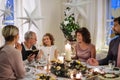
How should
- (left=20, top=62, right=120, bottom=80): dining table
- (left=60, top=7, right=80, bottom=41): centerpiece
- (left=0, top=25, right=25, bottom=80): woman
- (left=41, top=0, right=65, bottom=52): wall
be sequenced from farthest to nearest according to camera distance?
(left=41, top=0, right=65, bottom=52): wall < (left=60, top=7, right=80, bottom=41): centerpiece < (left=0, top=25, right=25, bottom=80): woman < (left=20, top=62, right=120, bottom=80): dining table

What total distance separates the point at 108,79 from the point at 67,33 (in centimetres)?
273

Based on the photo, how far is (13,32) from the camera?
→ 2309 mm

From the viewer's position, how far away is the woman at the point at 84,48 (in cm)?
335

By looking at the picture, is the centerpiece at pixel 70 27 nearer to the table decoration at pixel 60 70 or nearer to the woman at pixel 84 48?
the woman at pixel 84 48

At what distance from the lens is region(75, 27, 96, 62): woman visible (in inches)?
132

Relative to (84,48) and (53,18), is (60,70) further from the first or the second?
(53,18)

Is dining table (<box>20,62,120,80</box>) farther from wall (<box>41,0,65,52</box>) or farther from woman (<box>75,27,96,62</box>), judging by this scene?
wall (<box>41,0,65,52</box>)

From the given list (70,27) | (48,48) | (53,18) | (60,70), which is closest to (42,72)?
(60,70)

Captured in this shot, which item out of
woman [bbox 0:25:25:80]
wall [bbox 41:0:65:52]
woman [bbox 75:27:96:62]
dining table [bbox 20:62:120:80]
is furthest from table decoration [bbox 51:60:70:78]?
wall [bbox 41:0:65:52]

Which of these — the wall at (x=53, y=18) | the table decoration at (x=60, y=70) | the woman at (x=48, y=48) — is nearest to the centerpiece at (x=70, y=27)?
the wall at (x=53, y=18)

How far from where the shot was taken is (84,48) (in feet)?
11.2

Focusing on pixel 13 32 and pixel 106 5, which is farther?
pixel 106 5

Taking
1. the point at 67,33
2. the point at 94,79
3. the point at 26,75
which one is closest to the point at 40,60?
the point at 26,75

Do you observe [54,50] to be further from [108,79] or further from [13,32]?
[108,79]
